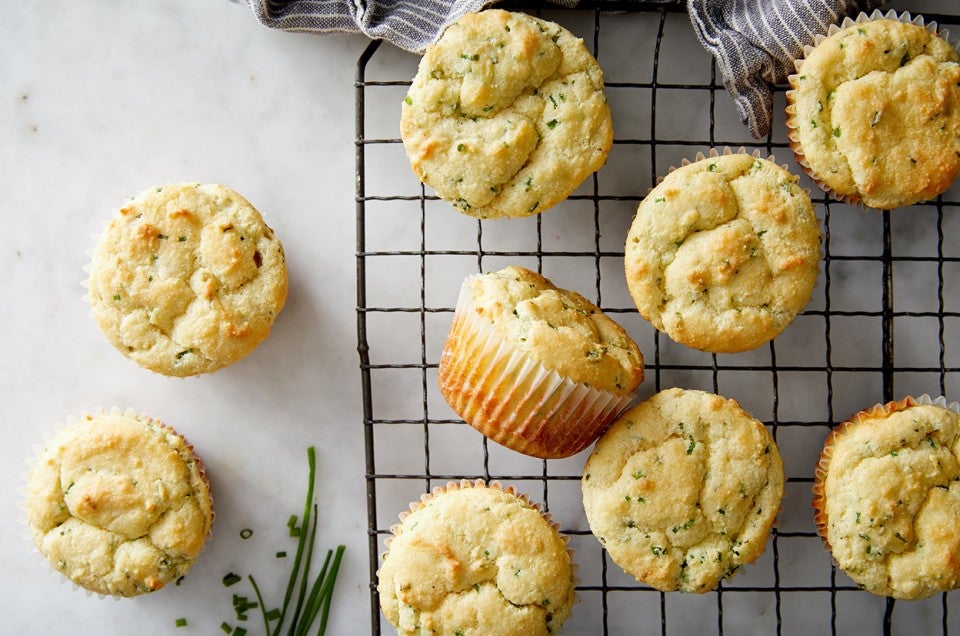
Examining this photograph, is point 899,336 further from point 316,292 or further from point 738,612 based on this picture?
point 316,292

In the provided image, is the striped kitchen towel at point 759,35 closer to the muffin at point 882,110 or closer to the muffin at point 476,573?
the muffin at point 882,110

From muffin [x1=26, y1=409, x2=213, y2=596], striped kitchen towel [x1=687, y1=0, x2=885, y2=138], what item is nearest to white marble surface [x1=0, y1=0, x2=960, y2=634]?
muffin [x1=26, y1=409, x2=213, y2=596]

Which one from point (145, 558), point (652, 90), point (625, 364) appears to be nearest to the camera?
point (625, 364)

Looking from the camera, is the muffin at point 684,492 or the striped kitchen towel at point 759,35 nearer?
the muffin at point 684,492

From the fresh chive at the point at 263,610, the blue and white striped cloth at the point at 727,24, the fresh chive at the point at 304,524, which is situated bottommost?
the fresh chive at the point at 263,610

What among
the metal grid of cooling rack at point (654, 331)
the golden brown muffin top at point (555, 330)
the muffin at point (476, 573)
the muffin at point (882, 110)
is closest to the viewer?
the golden brown muffin top at point (555, 330)

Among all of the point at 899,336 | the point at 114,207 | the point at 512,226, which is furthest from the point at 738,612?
the point at 114,207

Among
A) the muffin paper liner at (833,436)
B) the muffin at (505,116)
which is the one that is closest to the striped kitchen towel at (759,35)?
the muffin at (505,116)
